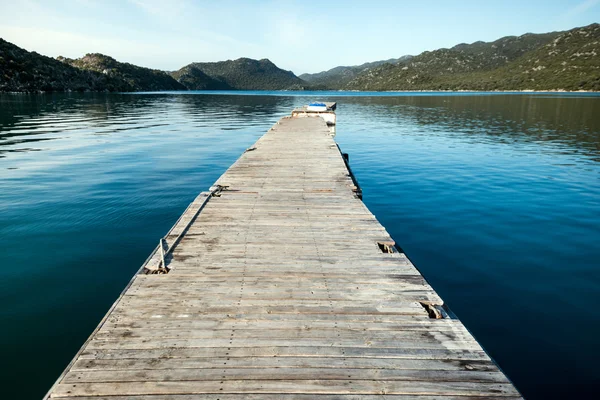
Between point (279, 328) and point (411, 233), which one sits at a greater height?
point (279, 328)

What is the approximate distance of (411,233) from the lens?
11781 mm

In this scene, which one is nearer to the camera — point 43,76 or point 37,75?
point 37,75

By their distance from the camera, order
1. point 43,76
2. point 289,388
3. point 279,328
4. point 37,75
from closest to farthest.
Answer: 1. point 289,388
2. point 279,328
3. point 37,75
4. point 43,76

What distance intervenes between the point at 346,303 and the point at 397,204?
10286 mm

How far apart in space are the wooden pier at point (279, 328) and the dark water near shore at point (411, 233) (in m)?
2.36

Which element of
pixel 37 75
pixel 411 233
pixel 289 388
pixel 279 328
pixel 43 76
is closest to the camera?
pixel 289 388

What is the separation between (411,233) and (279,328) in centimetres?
843

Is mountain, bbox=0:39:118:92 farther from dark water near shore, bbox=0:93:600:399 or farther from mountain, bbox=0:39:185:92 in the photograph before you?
dark water near shore, bbox=0:93:600:399

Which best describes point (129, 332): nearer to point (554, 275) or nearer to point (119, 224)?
point (119, 224)

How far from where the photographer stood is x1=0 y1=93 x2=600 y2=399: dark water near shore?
6336mm

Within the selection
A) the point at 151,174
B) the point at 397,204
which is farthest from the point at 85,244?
the point at 397,204

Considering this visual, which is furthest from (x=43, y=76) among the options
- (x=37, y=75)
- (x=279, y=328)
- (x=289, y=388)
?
(x=289, y=388)

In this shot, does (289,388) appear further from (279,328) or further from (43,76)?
(43,76)

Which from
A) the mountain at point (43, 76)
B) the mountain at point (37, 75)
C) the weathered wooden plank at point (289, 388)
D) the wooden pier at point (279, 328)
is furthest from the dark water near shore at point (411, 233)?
the mountain at point (43, 76)
